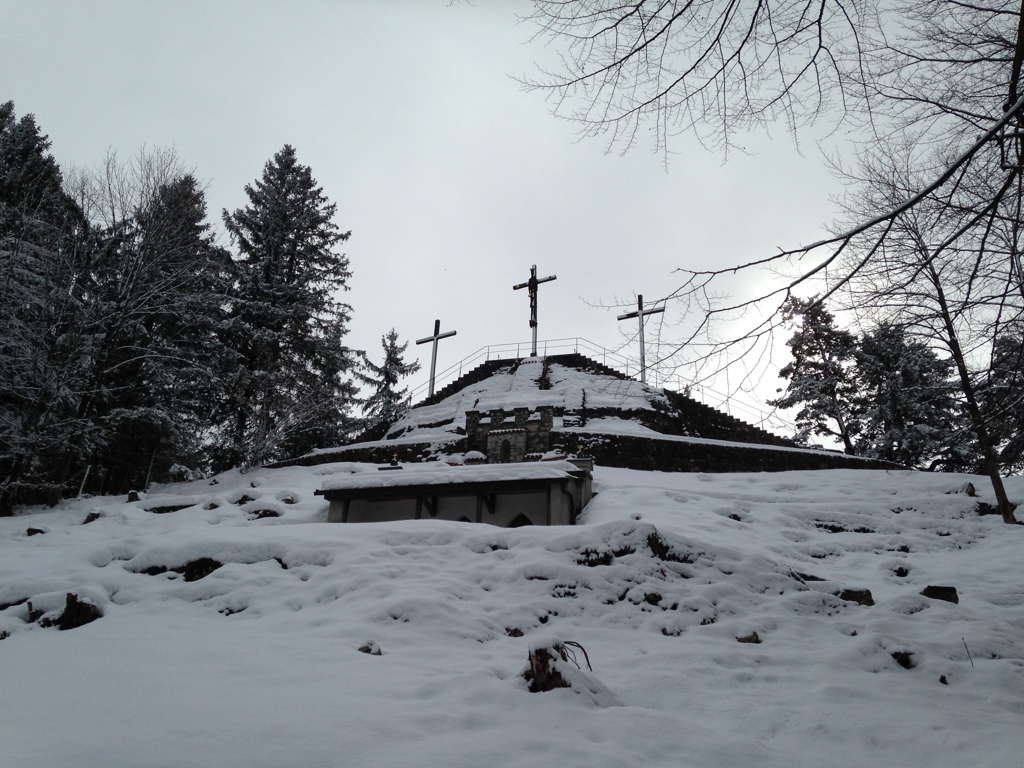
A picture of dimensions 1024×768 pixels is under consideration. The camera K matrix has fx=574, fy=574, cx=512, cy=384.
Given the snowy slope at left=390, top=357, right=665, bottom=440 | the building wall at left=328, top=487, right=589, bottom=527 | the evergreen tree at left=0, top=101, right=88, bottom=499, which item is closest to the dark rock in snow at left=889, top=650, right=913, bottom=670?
the building wall at left=328, top=487, right=589, bottom=527

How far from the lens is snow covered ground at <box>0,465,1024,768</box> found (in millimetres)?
3062

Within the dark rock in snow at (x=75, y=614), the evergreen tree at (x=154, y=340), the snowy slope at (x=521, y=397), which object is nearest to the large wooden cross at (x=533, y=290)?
the snowy slope at (x=521, y=397)

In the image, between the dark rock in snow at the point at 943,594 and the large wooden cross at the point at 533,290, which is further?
the large wooden cross at the point at 533,290

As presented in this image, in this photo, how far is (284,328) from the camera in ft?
72.5

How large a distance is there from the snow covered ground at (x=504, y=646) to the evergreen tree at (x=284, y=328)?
27.4 feet

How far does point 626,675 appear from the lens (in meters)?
4.84

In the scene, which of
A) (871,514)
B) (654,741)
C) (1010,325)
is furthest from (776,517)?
(654,741)

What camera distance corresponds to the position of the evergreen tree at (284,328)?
1983 centimetres

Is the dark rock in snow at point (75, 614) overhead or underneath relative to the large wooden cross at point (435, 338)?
underneath

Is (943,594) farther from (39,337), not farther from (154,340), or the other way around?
(154,340)

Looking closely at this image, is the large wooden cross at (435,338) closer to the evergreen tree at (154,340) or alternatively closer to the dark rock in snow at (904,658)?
the evergreen tree at (154,340)

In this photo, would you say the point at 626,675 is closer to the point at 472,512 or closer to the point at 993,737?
the point at 993,737

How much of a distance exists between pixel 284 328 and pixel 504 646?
63.3ft

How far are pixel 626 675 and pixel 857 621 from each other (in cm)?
344
